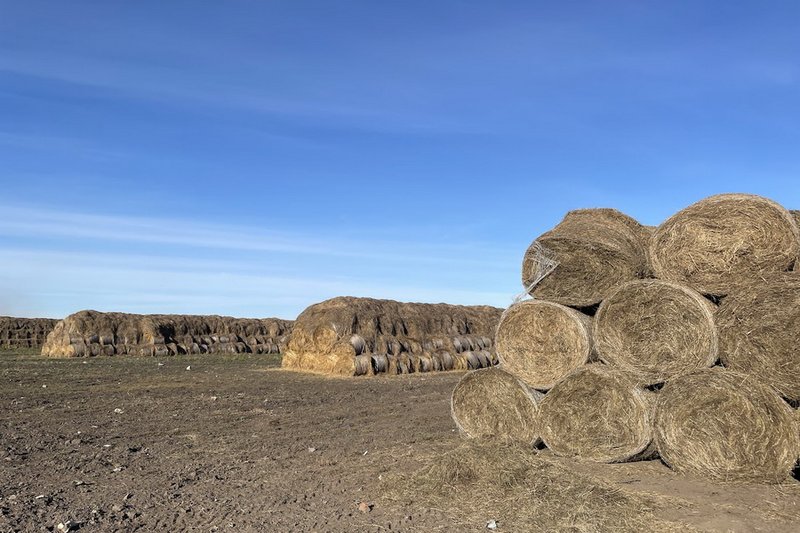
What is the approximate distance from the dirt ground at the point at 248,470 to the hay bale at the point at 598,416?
259 mm

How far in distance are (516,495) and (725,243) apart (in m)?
3.79

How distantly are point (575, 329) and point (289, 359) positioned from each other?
1937cm

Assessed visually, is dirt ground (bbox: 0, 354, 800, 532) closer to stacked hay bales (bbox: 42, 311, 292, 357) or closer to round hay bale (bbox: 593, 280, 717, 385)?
round hay bale (bbox: 593, 280, 717, 385)

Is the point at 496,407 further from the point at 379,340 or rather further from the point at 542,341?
the point at 379,340

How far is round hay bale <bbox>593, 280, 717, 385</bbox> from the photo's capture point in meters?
8.18

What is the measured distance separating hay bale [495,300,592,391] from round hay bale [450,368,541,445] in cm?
20

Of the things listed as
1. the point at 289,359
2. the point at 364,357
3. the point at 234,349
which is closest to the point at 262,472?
the point at 364,357

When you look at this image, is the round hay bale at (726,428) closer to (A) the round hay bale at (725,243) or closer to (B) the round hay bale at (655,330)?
(B) the round hay bale at (655,330)

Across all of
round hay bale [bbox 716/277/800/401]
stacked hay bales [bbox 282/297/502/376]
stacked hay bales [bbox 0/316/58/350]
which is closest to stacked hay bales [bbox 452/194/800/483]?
round hay bale [bbox 716/277/800/401]

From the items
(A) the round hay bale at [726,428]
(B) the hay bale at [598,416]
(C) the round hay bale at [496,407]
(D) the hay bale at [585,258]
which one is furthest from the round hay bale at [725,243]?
(C) the round hay bale at [496,407]

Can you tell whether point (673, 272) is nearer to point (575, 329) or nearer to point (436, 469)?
point (575, 329)

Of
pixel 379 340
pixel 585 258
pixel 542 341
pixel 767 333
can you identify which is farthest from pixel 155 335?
pixel 767 333

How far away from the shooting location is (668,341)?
8.41 m

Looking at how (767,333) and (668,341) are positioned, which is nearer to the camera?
(767,333)
